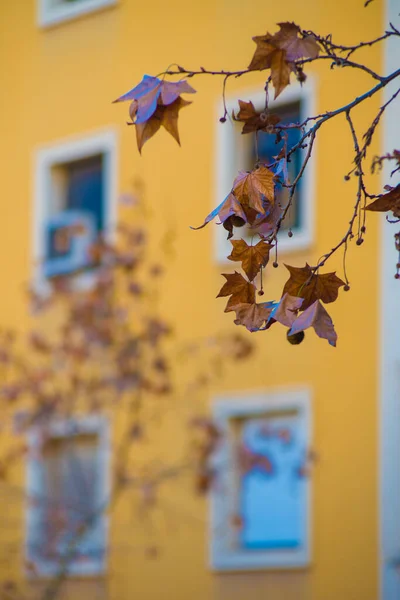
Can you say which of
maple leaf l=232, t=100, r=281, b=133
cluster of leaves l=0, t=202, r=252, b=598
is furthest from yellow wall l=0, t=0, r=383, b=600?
maple leaf l=232, t=100, r=281, b=133

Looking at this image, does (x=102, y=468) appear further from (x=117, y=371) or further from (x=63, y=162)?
(x=63, y=162)

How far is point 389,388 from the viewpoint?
12.7 metres

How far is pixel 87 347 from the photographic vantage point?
1362cm

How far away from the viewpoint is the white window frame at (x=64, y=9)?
1574 cm

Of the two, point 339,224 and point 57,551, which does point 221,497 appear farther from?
point 339,224

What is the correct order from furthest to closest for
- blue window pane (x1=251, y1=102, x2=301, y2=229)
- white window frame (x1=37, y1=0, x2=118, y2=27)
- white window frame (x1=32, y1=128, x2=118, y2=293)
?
white window frame (x1=37, y1=0, x2=118, y2=27) → white window frame (x1=32, y1=128, x2=118, y2=293) → blue window pane (x1=251, y1=102, x2=301, y2=229)

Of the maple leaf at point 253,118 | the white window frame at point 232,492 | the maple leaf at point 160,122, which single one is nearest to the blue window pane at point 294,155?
the white window frame at point 232,492

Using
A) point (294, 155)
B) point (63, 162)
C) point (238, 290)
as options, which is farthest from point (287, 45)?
point (63, 162)

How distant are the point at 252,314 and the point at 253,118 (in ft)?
2.62

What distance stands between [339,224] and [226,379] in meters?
1.90

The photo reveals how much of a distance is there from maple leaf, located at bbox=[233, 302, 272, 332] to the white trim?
763 cm

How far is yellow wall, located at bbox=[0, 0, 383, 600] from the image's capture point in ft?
42.6

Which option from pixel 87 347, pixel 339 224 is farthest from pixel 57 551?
pixel 339 224

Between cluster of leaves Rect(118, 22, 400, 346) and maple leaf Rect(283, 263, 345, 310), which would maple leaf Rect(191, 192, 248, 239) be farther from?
maple leaf Rect(283, 263, 345, 310)
